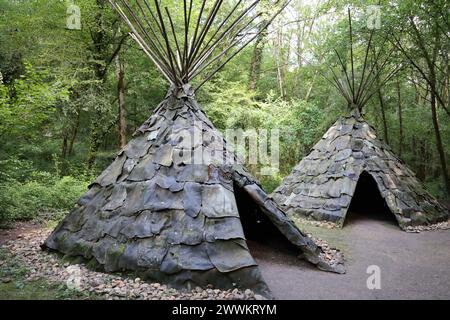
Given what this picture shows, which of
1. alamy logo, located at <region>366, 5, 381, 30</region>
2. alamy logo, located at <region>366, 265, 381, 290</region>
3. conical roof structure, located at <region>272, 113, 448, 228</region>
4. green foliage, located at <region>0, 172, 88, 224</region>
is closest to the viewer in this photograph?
alamy logo, located at <region>366, 265, 381, 290</region>

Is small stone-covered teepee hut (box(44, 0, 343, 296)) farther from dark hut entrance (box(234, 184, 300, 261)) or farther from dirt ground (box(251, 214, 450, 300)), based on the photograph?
dirt ground (box(251, 214, 450, 300))

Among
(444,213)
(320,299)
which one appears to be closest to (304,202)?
(444,213)

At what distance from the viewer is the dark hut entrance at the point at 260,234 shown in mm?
4738

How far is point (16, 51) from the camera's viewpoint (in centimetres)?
959

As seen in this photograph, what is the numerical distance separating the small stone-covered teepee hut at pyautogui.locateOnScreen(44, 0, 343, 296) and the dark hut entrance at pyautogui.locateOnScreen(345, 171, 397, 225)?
3.94 m

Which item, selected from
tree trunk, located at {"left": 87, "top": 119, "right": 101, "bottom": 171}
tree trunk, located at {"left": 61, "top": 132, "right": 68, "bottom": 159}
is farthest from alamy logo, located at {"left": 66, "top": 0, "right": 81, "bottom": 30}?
tree trunk, located at {"left": 61, "top": 132, "right": 68, "bottom": 159}

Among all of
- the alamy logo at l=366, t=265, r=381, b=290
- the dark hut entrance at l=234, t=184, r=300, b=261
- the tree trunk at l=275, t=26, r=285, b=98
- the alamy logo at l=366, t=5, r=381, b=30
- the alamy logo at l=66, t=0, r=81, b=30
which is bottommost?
the alamy logo at l=366, t=265, r=381, b=290

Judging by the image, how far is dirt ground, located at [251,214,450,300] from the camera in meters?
3.57

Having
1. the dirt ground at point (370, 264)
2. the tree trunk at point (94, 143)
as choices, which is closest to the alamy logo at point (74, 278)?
the dirt ground at point (370, 264)

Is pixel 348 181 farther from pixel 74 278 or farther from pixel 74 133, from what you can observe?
pixel 74 133

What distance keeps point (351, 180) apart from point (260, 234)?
121 inches

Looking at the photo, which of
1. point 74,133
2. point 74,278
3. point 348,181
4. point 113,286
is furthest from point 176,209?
point 74,133

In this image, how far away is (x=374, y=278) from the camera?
397 cm

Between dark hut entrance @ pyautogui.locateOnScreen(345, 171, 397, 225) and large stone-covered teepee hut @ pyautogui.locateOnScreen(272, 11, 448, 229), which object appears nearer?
large stone-covered teepee hut @ pyautogui.locateOnScreen(272, 11, 448, 229)
